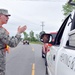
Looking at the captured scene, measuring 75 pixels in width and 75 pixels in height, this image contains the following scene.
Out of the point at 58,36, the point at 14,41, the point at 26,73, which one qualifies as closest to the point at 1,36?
the point at 14,41

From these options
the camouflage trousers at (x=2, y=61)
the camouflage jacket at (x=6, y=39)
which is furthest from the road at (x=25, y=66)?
the camouflage jacket at (x=6, y=39)

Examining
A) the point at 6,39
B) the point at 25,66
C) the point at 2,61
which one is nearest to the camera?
the point at 6,39

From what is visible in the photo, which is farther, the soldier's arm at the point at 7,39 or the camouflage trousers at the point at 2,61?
the camouflage trousers at the point at 2,61

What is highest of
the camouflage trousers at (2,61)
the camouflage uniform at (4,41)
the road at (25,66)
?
the camouflage uniform at (4,41)

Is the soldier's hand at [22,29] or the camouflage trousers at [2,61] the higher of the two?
the soldier's hand at [22,29]

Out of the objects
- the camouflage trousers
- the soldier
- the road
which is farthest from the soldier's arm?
the road

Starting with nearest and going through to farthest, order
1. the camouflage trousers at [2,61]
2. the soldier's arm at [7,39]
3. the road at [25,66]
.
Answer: the soldier's arm at [7,39] < the camouflage trousers at [2,61] < the road at [25,66]

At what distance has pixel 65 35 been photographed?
4.74 m

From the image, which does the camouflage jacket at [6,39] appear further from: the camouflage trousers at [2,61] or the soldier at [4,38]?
the camouflage trousers at [2,61]

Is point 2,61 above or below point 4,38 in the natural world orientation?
below

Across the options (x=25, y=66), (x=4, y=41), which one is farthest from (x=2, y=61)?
(x=25, y=66)

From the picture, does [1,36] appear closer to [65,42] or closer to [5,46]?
[5,46]

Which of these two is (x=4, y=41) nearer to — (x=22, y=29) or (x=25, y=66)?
(x=22, y=29)

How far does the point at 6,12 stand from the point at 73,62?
2012 millimetres
